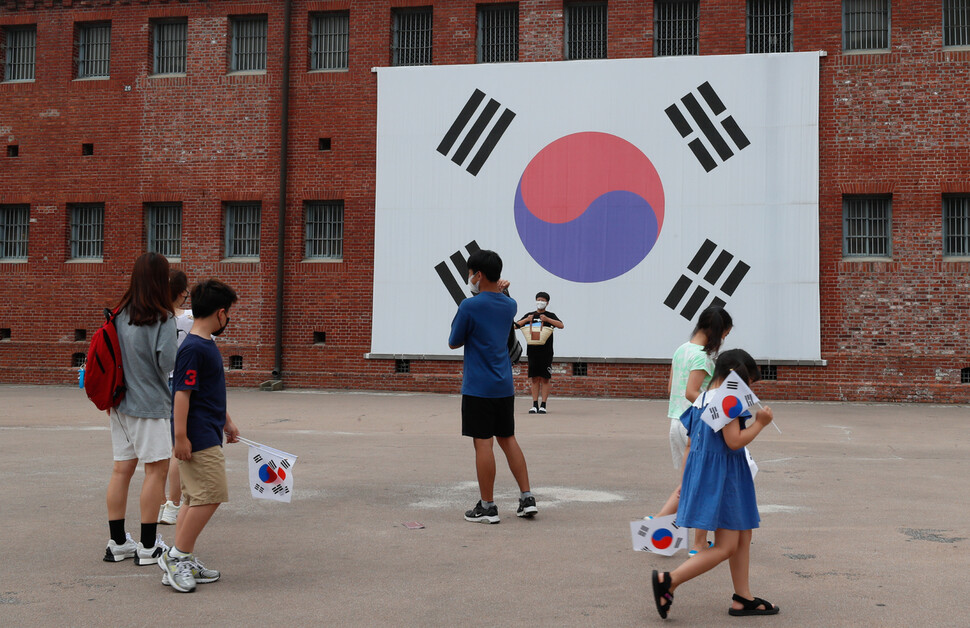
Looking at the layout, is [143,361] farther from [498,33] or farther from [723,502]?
[498,33]

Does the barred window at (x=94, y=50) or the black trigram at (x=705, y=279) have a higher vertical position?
the barred window at (x=94, y=50)

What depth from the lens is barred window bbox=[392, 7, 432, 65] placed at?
2252cm

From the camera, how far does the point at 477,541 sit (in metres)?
6.74

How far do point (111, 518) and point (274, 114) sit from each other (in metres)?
17.7

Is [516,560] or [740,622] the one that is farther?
[516,560]

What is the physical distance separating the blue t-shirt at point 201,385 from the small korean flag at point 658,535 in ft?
7.82

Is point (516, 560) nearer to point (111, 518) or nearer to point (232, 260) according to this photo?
point (111, 518)

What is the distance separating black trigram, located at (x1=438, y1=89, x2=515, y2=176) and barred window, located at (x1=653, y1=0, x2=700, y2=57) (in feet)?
11.7

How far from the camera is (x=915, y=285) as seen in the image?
1978 centimetres

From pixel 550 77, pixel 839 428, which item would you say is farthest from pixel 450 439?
pixel 550 77

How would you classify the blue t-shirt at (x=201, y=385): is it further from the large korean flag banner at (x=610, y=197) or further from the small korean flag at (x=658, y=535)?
the large korean flag banner at (x=610, y=197)

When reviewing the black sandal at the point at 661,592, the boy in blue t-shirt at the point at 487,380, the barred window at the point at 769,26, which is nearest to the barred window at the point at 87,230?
the barred window at the point at 769,26

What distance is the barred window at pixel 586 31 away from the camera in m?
21.7

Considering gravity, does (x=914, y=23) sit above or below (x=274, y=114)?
above
